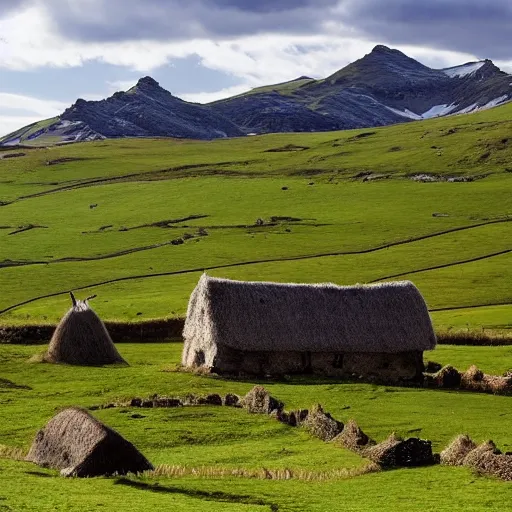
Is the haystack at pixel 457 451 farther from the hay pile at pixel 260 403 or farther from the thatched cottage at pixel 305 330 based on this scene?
the thatched cottage at pixel 305 330

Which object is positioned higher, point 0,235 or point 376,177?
point 376,177

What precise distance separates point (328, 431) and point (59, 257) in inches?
2887

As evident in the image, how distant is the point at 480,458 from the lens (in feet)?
89.5

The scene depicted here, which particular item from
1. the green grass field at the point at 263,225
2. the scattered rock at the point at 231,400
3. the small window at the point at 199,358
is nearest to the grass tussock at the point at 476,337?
the green grass field at the point at 263,225

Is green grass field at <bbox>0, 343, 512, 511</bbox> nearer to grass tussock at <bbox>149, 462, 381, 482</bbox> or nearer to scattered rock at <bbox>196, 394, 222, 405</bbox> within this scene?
grass tussock at <bbox>149, 462, 381, 482</bbox>

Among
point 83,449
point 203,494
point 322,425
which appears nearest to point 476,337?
point 322,425

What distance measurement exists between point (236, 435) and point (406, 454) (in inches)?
311

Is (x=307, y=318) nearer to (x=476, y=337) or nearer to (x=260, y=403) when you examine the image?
(x=476, y=337)

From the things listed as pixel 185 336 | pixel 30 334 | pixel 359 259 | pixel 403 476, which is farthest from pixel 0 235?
pixel 403 476

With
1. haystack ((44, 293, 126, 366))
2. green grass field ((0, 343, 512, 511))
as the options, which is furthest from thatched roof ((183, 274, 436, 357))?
haystack ((44, 293, 126, 366))

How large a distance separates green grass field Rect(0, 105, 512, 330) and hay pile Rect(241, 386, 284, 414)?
27.0m

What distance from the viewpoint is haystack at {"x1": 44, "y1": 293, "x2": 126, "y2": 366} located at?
2045 inches

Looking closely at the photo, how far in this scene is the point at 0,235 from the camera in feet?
385

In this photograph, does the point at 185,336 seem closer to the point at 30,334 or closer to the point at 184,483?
the point at 30,334
